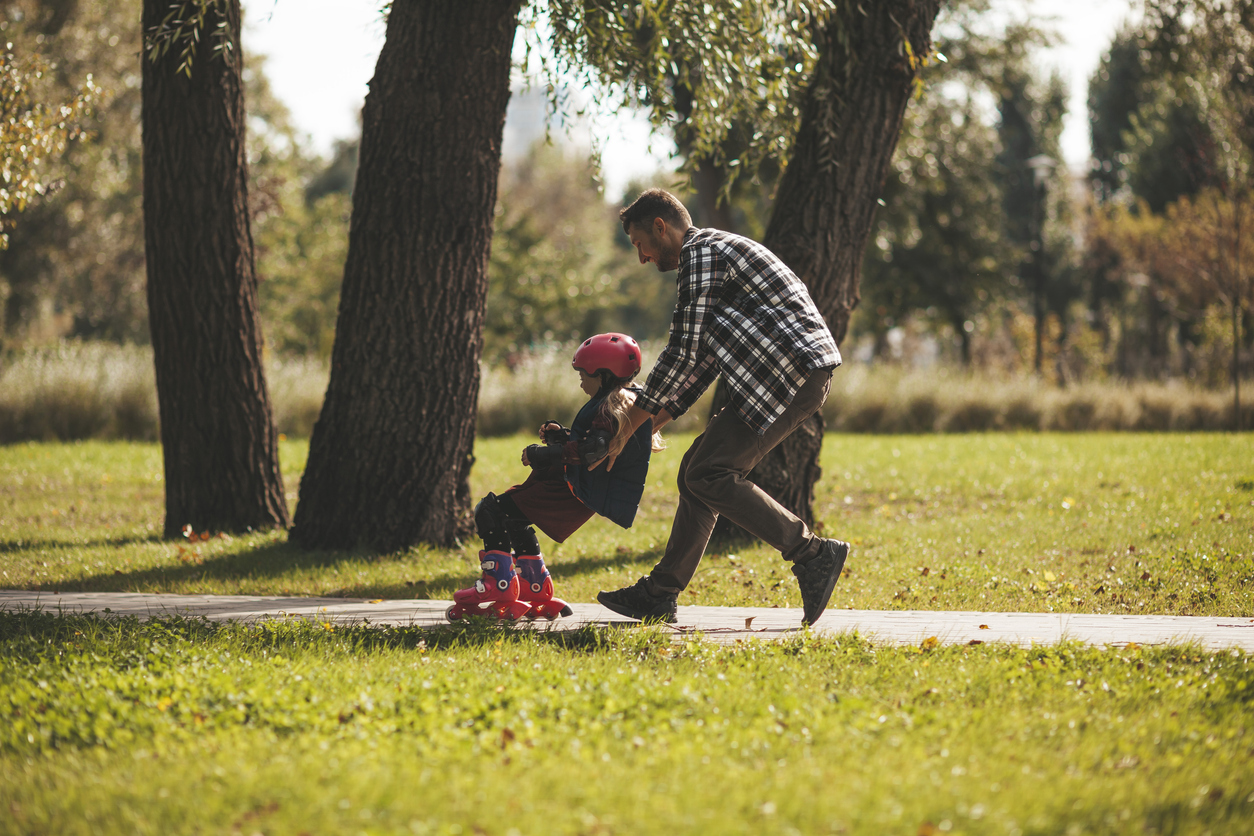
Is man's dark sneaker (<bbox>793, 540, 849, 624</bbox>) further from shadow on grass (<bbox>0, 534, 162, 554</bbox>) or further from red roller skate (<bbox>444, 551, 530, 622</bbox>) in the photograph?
shadow on grass (<bbox>0, 534, 162, 554</bbox>)

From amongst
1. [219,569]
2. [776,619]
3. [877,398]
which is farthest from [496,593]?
[877,398]

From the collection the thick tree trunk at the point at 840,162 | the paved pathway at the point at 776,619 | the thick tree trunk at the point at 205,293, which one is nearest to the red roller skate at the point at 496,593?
the paved pathway at the point at 776,619

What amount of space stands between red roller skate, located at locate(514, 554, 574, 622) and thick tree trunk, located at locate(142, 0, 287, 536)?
3673 millimetres

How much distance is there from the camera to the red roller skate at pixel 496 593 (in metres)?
4.73

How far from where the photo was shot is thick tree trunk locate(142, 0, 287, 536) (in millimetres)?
7223

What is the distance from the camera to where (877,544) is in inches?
288

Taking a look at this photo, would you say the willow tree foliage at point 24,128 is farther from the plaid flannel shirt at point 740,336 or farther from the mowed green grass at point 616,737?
the plaid flannel shirt at point 740,336

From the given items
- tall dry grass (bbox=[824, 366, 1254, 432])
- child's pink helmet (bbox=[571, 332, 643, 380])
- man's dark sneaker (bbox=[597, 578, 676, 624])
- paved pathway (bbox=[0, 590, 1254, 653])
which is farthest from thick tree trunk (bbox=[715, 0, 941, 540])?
tall dry grass (bbox=[824, 366, 1254, 432])

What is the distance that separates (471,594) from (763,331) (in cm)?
198

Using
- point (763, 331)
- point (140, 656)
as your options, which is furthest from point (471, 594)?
point (763, 331)

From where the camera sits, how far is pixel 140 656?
390cm

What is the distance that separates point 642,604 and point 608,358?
1.27 meters

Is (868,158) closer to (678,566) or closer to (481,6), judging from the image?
(481,6)

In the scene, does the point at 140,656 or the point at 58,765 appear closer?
the point at 58,765
